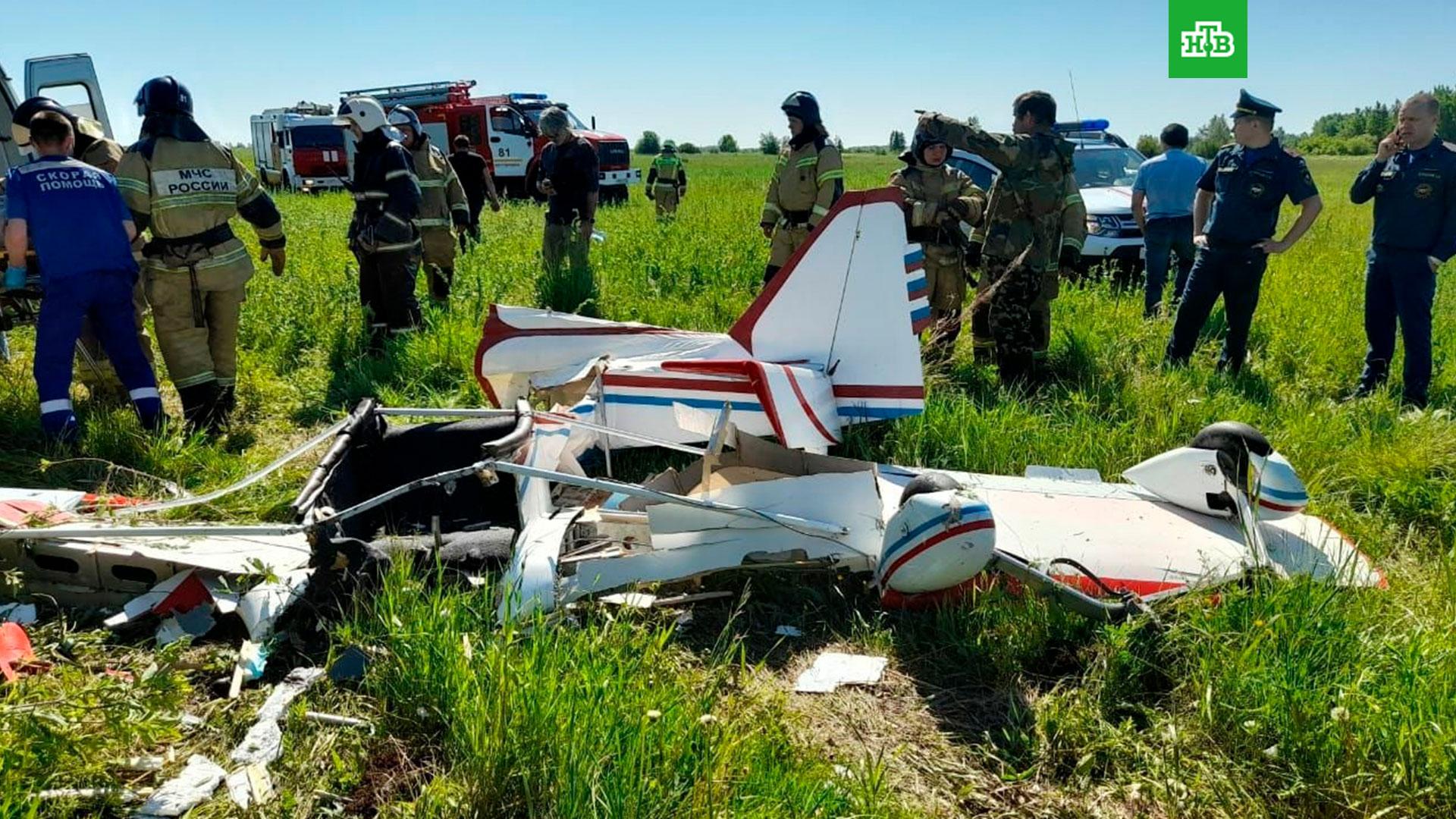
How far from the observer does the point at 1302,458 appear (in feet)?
15.4

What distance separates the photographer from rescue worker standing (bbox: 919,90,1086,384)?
591cm

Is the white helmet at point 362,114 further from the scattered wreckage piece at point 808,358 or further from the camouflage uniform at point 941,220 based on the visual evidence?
the camouflage uniform at point 941,220

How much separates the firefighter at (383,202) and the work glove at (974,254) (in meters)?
4.12

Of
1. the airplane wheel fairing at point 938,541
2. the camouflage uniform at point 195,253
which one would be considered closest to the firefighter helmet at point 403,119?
the camouflage uniform at point 195,253

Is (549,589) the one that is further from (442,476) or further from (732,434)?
(732,434)

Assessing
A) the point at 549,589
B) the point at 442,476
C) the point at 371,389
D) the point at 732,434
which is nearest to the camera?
the point at 442,476

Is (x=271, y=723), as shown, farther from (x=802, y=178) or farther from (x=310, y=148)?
(x=310, y=148)

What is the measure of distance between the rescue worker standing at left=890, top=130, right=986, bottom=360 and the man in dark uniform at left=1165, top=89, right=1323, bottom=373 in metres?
1.52

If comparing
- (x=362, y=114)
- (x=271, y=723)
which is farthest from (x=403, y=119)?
(x=271, y=723)

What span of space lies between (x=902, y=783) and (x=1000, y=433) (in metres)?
2.58

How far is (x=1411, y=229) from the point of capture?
5.75 meters

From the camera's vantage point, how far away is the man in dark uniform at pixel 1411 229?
223 inches

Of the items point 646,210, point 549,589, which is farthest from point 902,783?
point 646,210

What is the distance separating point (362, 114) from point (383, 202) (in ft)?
2.05
